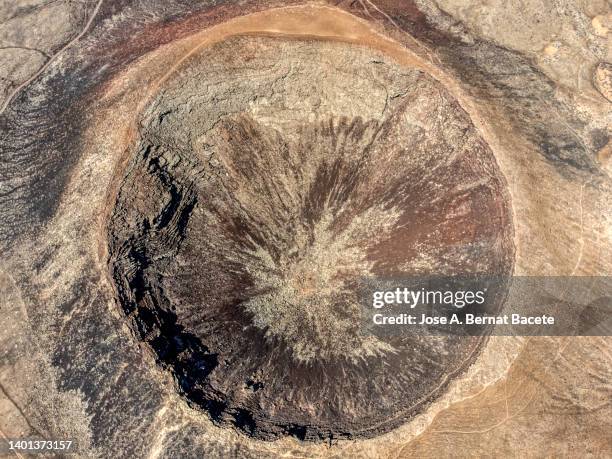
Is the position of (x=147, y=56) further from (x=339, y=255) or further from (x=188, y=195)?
(x=339, y=255)

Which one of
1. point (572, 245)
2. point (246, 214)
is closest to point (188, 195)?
point (246, 214)

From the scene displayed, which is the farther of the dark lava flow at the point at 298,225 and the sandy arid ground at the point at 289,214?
the dark lava flow at the point at 298,225

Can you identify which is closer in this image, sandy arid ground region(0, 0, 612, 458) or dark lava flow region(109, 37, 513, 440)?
sandy arid ground region(0, 0, 612, 458)

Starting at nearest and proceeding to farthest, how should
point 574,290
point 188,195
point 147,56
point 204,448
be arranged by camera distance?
point 204,448
point 574,290
point 147,56
point 188,195
